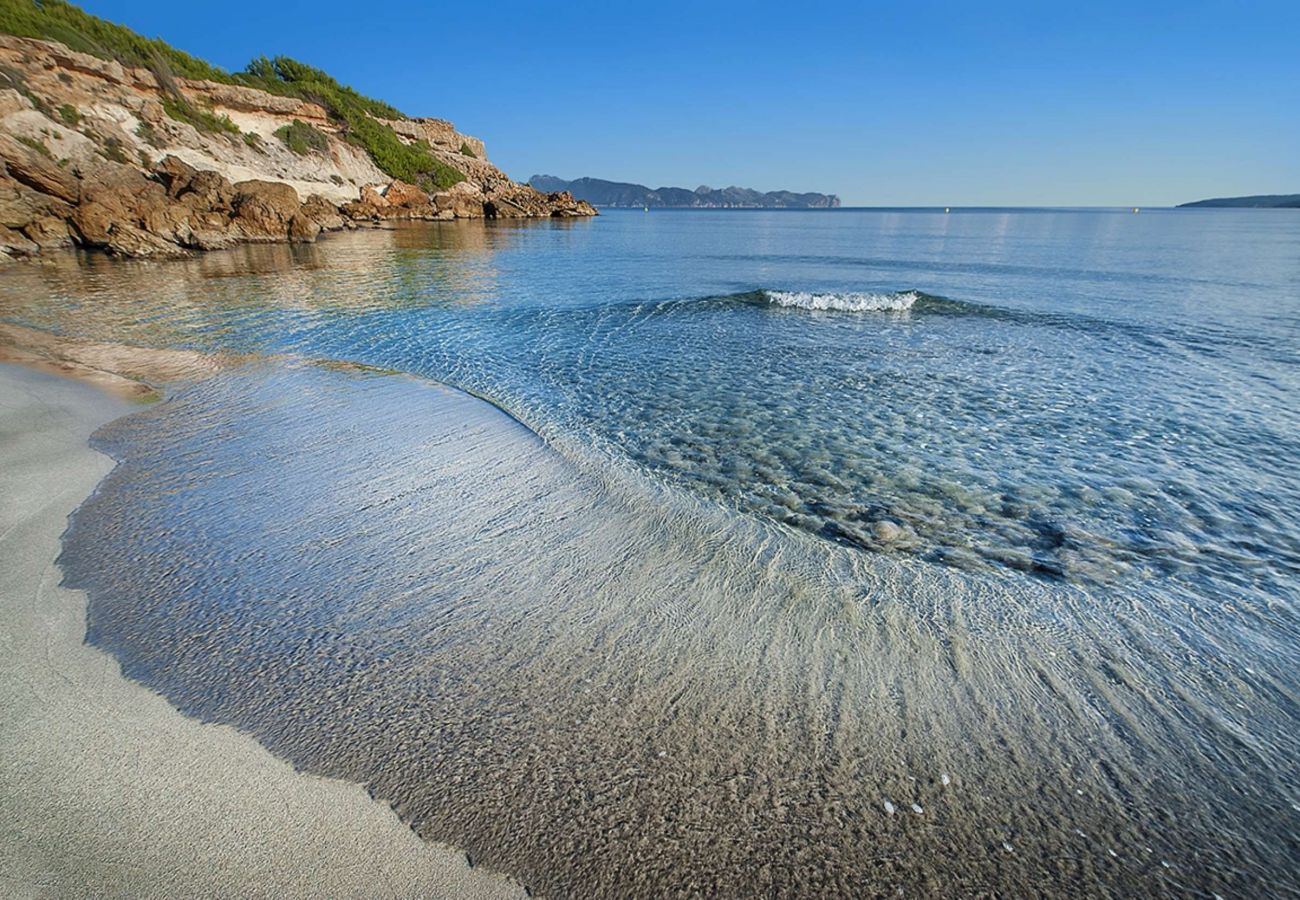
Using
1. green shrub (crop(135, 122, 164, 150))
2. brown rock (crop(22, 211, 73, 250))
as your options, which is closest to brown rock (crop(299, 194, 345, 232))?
green shrub (crop(135, 122, 164, 150))

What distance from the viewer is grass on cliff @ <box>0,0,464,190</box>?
3753 cm

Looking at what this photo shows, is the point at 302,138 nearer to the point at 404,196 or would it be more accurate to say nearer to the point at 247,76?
the point at 404,196

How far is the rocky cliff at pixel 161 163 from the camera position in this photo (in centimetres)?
2591

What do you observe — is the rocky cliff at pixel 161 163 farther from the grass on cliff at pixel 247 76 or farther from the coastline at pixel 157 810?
the coastline at pixel 157 810

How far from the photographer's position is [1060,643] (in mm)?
3570

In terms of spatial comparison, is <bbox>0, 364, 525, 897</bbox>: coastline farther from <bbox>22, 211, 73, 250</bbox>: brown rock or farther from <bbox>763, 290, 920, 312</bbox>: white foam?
<bbox>22, 211, 73, 250</bbox>: brown rock

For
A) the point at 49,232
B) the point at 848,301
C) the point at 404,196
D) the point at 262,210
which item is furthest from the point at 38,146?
the point at 848,301

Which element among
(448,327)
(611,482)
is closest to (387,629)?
(611,482)

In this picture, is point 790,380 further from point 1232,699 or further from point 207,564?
point 207,564

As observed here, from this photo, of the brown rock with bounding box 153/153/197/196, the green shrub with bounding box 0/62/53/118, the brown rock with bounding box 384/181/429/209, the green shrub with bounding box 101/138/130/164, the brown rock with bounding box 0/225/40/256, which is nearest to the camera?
the brown rock with bounding box 0/225/40/256

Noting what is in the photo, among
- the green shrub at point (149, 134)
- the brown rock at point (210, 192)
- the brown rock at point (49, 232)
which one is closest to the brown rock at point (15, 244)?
the brown rock at point (49, 232)

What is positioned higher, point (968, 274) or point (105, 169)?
point (105, 169)

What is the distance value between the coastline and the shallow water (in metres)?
0.15

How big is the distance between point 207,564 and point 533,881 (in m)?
3.54
